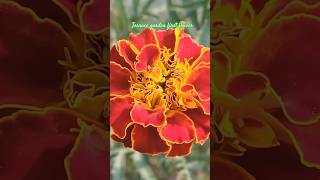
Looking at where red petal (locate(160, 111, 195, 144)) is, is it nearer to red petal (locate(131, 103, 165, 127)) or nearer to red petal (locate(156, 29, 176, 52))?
red petal (locate(131, 103, 165, 127))

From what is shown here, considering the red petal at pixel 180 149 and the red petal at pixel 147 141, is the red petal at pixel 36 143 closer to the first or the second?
the red petal at pixel 147 141

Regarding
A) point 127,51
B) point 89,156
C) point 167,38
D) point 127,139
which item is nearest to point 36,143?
point 89,156

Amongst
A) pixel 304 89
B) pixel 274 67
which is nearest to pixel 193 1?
pixel 274 67

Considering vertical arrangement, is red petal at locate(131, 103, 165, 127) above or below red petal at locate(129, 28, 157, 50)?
below

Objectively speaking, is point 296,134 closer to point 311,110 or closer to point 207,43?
point 311,110

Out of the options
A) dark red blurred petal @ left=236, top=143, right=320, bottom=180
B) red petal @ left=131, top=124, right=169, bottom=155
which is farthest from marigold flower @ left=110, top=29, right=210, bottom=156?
dark red blurred petal @ left=236, top=143, right=320, bottom=180

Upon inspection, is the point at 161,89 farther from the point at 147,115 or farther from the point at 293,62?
the point at 293,62
